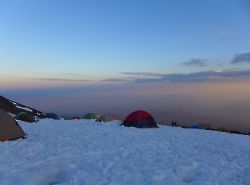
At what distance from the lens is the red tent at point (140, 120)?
2964cm

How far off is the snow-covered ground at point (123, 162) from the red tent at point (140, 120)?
964 centimetres

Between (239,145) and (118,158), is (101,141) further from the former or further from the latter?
(239,145)

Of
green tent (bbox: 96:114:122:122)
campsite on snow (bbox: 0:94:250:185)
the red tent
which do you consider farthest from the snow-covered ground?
green tent (bbox: 96:114:122:122)

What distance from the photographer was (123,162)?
1389 cm

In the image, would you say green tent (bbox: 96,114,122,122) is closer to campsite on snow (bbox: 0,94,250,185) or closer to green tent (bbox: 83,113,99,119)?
green tent (bbox: 83,113,99,119)

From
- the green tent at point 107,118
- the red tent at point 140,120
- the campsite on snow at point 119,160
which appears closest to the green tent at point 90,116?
the green tent at point 107,118

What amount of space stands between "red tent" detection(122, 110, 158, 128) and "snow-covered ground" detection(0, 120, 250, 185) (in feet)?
31.6

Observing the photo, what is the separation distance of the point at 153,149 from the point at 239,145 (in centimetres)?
523

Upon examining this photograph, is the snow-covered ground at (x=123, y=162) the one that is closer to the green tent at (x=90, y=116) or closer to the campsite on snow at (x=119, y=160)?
the campsite on snow at (x=119, y=160)

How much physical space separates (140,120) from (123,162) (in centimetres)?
1591

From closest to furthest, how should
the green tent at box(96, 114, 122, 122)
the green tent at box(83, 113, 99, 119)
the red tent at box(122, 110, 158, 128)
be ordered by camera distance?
the red tent at box(122, 110, 158, 128)
the green tent at box(96, 114, 122, 122)
the green tent at box(83, 113, 99, 119)

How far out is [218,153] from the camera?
54.2 ft

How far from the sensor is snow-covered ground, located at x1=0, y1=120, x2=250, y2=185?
11461 millimetres

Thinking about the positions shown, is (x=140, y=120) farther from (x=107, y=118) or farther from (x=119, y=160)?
(x=119, y=160)
